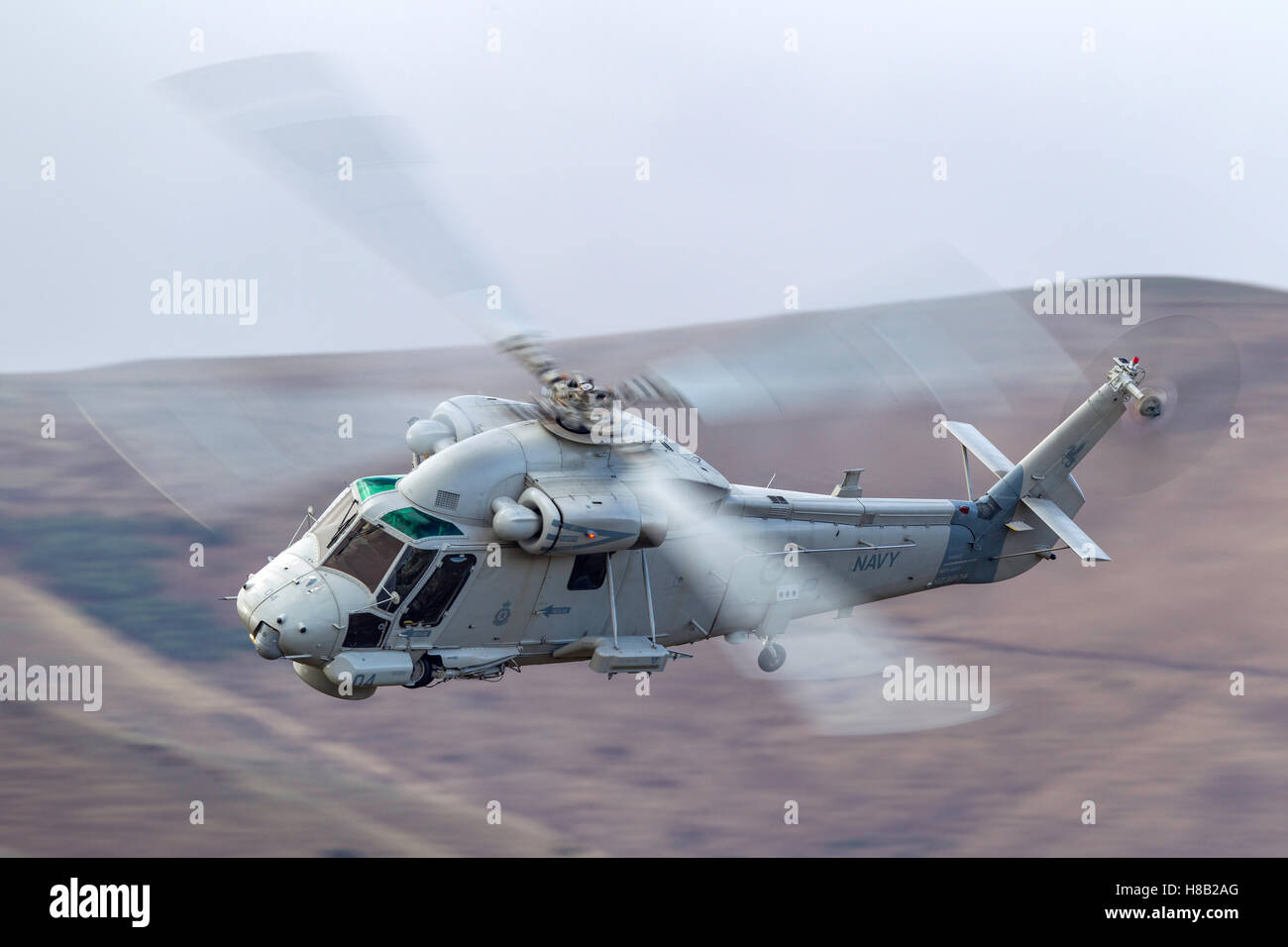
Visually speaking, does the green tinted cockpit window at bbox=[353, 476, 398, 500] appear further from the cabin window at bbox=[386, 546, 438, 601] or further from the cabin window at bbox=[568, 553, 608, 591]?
the cabin window at bbox=[568, 553, 608, 591]

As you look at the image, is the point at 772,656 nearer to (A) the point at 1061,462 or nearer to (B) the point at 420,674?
(B) the point at 420,674

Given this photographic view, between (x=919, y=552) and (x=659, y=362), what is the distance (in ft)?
14.2

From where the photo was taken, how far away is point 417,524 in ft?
44.2

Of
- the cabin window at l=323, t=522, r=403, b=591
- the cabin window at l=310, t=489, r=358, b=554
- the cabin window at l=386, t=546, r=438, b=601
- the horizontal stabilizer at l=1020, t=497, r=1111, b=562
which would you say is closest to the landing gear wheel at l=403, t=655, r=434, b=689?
the cabin window at l=386, t=546, r=438, b=601

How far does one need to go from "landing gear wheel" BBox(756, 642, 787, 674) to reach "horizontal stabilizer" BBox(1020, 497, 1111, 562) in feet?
10.7

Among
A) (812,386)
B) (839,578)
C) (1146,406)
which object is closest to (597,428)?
(812,386)

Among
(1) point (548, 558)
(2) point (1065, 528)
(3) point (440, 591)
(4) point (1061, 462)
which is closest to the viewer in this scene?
(3) point (440, 591)

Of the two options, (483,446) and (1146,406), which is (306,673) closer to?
(483,446)

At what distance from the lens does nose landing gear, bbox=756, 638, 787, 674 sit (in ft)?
51.9

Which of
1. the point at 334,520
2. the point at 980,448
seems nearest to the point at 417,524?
the point at 334,520

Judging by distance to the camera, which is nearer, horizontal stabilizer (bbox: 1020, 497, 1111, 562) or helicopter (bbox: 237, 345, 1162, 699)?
helicopter (bbox: 237, 345, 1162, 699)

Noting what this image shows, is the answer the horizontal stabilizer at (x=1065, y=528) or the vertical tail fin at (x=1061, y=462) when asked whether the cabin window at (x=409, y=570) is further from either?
the horizontal stabilizer at (x=1065, y=528)

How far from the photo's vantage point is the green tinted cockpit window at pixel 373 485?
13.7 metres

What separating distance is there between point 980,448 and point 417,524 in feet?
23.5
